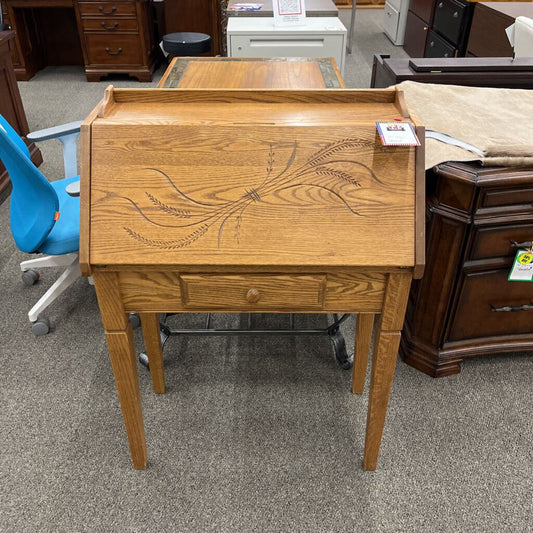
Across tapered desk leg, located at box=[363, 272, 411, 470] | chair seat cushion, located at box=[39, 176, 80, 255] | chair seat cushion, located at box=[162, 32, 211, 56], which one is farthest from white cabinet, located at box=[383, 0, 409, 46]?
tapered desk leg, located at box=[363, 272, 411, 470]

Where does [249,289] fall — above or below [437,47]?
above

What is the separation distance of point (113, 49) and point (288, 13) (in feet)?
7.64

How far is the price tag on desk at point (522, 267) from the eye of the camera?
160 cm

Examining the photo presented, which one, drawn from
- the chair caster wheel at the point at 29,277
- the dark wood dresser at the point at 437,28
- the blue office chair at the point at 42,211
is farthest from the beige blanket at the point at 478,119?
the dark wood dresser at the point at 437,28

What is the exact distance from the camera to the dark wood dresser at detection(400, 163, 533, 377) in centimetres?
149

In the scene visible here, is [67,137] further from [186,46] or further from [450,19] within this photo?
Answer: [450,19]

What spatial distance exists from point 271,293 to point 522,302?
1.08m

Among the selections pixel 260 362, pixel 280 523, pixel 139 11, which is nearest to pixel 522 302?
pixel 260 362

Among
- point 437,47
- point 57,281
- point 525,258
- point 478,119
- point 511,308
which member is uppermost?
point 478,119

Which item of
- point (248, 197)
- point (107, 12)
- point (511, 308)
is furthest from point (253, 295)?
point (107, 12)

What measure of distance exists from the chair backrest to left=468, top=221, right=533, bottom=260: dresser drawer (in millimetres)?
1452

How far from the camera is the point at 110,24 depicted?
4.46m

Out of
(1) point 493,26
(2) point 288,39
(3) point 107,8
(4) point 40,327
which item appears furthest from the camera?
(3) point 107,8

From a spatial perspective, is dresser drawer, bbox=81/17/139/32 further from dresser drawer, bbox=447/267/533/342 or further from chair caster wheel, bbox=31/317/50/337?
dresser drawer, bbox=447/267/533/342
